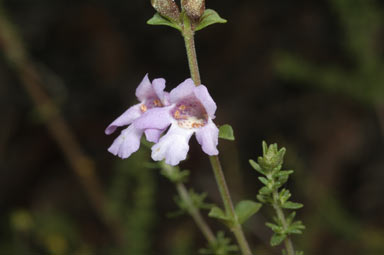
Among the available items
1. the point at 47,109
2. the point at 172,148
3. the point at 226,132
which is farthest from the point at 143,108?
the point at 47,109

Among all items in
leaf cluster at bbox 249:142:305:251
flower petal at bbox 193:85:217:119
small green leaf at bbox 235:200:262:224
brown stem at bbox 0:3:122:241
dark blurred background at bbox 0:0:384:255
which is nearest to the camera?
leaf cluster at bbox 249:142:305:251

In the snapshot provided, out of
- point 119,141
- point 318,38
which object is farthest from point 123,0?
point 119,141

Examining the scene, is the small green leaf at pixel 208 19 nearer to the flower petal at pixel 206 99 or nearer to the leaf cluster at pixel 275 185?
the flower petal at pixel 206 99

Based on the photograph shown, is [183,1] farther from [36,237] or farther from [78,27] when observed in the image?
[78,27]

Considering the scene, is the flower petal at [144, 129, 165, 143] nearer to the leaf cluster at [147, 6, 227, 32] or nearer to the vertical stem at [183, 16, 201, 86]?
the vertical stem at [183, 16, 201, 86]

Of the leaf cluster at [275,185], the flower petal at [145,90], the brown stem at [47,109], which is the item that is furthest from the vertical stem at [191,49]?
the brown stem at [47,109]

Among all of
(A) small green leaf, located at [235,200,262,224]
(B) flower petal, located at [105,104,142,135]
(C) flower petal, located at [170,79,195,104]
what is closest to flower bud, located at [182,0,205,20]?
(C) flower petal, located at [170,79,195,104]

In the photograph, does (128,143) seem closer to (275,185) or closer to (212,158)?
(212,158)
